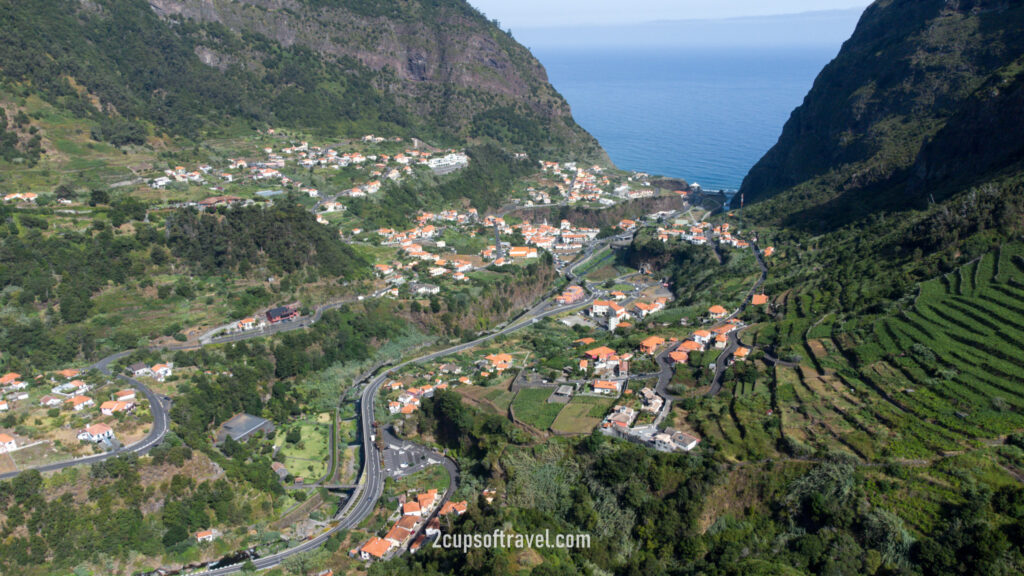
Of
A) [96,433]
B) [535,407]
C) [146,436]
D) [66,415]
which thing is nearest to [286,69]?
[66,415]

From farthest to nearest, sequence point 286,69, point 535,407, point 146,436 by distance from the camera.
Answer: point 286,69
point 535,407
point 146,436

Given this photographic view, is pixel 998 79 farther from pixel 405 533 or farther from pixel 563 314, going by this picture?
pixel 405 533

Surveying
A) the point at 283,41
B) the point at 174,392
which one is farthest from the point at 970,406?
the point at 283,41

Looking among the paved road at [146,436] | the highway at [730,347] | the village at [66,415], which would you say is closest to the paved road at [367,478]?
the paved road at [146,436]

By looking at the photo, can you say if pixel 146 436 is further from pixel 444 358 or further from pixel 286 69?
pixel 286 69

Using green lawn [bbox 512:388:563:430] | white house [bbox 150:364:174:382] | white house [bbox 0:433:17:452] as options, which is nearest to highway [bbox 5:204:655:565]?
white house [bbox 150:364:174:382]

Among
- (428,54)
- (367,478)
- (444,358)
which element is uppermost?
(428,54)

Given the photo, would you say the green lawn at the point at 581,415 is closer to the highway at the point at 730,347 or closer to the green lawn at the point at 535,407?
the green lawn at the point at 535,407

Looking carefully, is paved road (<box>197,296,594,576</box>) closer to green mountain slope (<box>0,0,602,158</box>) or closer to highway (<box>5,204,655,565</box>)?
highway (<box>5,204,655,565</box>)
